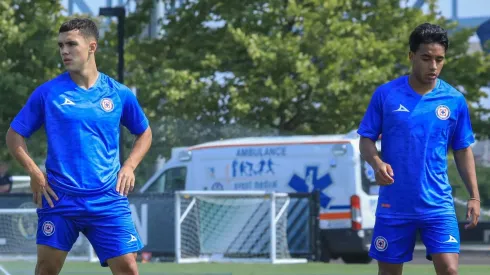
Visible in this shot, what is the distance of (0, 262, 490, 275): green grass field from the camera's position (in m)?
15.2

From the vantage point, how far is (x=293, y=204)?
17844 mm

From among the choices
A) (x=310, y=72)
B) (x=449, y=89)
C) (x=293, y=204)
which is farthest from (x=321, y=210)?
(x=449, y=89)

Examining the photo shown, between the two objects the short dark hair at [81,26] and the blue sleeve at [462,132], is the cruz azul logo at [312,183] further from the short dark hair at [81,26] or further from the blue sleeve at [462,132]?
the short dark hair at [81,26]

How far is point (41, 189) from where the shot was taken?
22.6 ft

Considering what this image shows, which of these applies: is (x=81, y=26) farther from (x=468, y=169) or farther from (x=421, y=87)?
(x=468, y=169)

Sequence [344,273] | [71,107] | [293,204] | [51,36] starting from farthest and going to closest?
[51,36], [293,204], [344,273], [71,107]

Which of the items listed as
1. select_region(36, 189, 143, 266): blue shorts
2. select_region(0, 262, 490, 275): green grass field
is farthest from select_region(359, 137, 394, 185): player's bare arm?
select_region(0, 262, 490, 275): green grass field

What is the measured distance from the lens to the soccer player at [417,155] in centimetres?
704

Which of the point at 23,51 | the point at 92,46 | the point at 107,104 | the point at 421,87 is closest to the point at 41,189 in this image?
the point at 107,104

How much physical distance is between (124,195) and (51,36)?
2148cm

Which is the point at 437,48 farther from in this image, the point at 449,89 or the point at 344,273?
the point at 344,273

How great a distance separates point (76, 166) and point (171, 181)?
45.4 ft

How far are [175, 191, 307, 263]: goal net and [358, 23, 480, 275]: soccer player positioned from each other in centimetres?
1050

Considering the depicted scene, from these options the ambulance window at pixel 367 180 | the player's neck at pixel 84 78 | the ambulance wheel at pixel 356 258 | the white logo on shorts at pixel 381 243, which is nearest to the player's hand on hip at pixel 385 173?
the white logo on shorts at pixel 381 243
